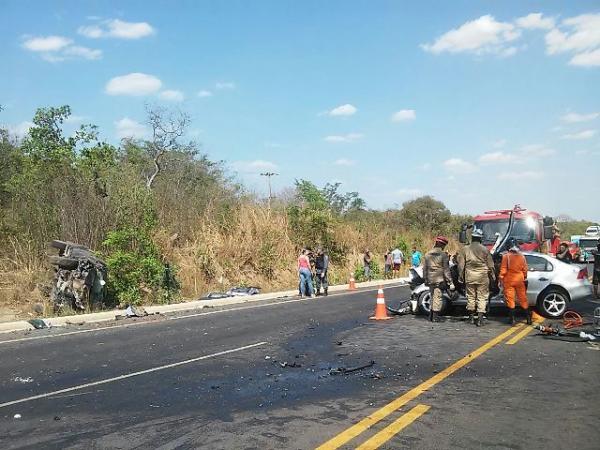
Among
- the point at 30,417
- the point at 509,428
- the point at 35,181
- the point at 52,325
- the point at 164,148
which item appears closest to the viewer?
the point at 509,428

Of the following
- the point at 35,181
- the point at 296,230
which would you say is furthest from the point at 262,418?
the point at 296,230

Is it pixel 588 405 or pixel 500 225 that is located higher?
pixel 500 225

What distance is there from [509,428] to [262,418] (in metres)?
2.26

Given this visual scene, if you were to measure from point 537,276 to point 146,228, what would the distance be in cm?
1330

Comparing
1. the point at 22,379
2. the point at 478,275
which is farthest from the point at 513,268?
the point at 22,379

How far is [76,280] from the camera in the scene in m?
15.5

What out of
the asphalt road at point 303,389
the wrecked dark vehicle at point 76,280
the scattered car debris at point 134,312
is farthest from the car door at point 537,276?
the wrecked dark vehicle at point 76,280

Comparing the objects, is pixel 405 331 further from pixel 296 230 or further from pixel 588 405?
pixel 296 230

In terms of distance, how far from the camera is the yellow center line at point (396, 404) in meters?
4.76

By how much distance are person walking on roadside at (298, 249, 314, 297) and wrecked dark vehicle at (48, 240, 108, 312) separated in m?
6.62

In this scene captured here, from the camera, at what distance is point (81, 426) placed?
17.6 feet

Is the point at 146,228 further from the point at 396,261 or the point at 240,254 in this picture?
the point at 396,261

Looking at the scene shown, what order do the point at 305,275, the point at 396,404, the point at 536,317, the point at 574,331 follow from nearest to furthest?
1. the point at 396,404
2. the point at 574,331
3. the point at 536,317
4. the point at 305,275

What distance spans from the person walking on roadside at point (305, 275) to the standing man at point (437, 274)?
8.16 metres
